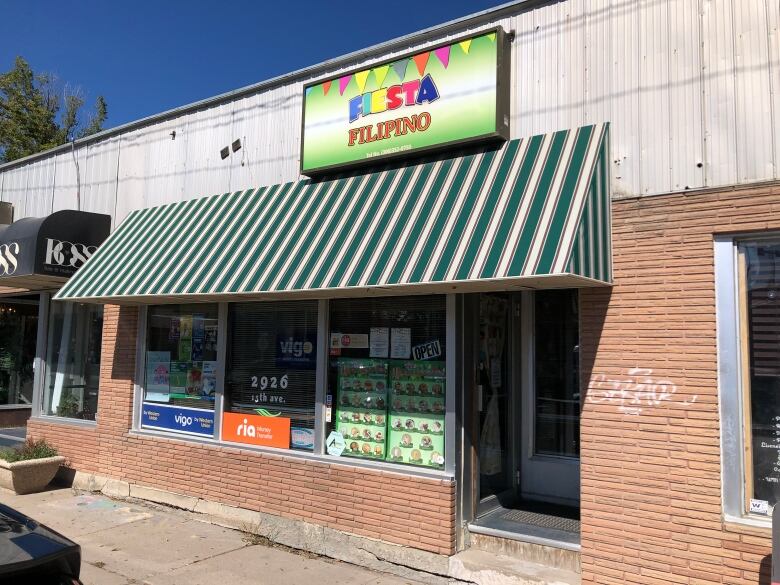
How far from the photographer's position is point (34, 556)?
313 cm

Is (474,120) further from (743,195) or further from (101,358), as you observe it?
(101,358)

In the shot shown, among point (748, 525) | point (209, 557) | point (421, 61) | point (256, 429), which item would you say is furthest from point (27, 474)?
point (748, 525)

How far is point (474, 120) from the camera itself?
19.7 feet

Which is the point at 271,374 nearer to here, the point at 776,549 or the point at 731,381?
the point at 731,381

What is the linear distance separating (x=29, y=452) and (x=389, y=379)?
5.75m

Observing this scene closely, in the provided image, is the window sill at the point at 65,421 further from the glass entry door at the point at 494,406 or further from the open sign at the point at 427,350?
the glass entry door at the point at 494,406

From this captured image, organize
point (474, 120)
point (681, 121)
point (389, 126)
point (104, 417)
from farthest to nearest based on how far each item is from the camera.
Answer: point (104, 417) < point (389, 126) < point (474, 120) < point (681, 121)

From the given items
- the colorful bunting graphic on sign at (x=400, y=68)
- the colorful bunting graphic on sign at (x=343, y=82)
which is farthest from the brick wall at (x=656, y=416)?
the colorful bunting graphic on sign at (x=343, y=82)

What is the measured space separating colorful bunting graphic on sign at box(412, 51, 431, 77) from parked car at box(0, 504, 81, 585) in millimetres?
5149

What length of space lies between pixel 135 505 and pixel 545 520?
206 inches

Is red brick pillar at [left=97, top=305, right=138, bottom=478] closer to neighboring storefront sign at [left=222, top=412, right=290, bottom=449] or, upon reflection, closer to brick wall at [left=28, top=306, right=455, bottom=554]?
brick wall at [left=28, top=306, right=455, bottom=554]

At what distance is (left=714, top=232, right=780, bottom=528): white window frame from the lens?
4633mm

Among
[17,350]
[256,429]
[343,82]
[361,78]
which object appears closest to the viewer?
[361,78]

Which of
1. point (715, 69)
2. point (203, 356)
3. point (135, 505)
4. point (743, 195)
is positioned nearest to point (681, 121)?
point (715, 69)
